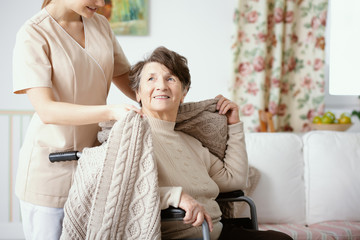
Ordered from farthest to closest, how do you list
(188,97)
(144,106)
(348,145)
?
(188,97) < (348,145) < (144,106)

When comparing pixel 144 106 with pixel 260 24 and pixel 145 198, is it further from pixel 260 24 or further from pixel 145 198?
pixel 260 24

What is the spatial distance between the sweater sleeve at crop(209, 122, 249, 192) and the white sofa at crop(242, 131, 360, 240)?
81cm

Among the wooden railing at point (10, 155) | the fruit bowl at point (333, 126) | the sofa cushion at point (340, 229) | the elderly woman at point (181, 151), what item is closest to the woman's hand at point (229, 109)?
the elderly woman at point (181, 151)

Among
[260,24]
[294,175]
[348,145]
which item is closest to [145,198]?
[294,175]

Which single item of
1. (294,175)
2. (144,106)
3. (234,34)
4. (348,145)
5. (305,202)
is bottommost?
(305,202)

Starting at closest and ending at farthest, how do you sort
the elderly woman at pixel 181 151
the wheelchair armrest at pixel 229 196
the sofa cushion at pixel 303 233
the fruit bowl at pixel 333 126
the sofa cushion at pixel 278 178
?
1. the elderly woman at pixel 181 151
2. the wheelchair armrest at pixel 229 196
3. the sofa cushion at pixel 303 233
4. the sofa cushion at pixel 278 178
5. the fruit bowl at pixel 333 126

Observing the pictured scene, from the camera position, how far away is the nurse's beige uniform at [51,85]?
137 centimetres

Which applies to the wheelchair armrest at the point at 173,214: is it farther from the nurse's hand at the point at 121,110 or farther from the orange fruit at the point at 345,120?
the orange fruit at the point at 345,120

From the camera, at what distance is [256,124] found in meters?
3.30

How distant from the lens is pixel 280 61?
332cm

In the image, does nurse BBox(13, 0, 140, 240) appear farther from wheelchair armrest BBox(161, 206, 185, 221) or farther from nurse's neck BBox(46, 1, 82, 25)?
wheelchair armrest BBox(161, 206, 185, 221)

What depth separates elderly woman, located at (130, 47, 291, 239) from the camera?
1521 millimetres

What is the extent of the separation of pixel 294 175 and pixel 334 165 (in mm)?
263

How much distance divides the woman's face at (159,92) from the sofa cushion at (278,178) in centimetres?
109
